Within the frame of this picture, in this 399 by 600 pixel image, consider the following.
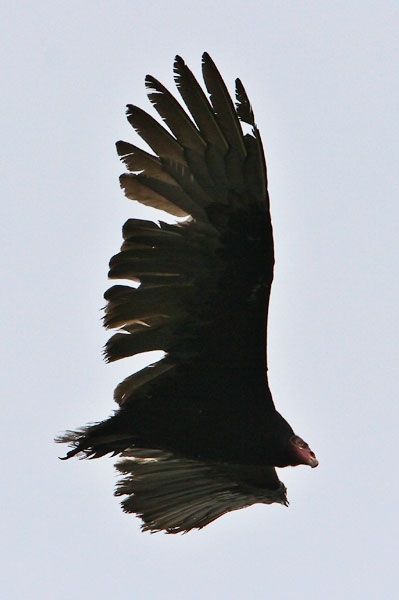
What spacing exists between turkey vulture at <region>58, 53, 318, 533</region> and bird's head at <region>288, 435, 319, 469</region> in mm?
11

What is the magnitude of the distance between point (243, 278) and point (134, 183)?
107cm

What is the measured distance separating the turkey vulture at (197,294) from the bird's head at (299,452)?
0.01 meters

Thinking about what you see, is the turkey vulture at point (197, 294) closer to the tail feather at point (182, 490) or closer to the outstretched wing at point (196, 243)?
the outstretched wing at point (196, 243)

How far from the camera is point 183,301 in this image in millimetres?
10742

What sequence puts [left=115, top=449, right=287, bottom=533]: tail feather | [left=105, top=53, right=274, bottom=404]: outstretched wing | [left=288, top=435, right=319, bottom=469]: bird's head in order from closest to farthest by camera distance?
[left=105, top=53, right=274, bottom=404]: outstretched wing, [left=288, top=435, right=319, bottom=469]: bird's head, [left=115, top=449, right=287, bottom=533]: tail feather

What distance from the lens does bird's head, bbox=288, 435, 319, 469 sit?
1109 cm

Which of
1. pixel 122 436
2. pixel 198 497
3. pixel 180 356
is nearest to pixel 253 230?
pixel 180 356

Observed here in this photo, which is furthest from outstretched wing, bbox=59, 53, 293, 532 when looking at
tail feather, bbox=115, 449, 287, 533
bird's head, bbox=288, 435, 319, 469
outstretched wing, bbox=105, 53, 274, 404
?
tail feather, bbox=115, 449, 287, 533

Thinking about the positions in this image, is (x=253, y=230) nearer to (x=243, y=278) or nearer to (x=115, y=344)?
(x=243, y=278)

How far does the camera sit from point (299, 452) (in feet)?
36.4

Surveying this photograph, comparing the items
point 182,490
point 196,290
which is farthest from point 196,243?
point 182,490

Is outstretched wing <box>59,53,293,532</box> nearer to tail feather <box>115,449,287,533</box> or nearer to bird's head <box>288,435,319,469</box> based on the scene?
bird's head <box>288,435,319,469</box>

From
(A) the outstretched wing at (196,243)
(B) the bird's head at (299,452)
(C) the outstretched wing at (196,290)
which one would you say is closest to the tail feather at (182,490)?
(C) the outstretched wing at (196,290)

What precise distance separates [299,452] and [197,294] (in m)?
1.52
